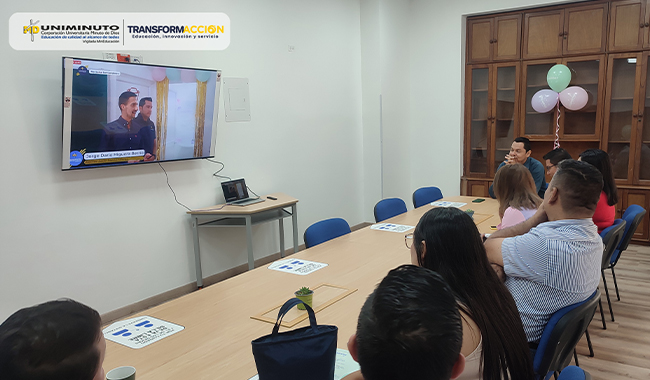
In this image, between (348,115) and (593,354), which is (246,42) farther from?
(593,354)

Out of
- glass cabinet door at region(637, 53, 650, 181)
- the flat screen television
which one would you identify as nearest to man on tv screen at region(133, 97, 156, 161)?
the flat screen television

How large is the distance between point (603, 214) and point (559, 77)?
2644mm

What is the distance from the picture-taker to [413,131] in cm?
694

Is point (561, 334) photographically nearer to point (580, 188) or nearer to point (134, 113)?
point (580, 188)

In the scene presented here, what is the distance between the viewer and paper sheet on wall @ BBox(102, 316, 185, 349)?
1.81m

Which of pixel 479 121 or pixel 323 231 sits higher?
pixel 479 121

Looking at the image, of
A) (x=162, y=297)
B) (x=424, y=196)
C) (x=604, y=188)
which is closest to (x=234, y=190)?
(x=162, y=297)

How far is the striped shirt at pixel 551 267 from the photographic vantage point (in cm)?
186

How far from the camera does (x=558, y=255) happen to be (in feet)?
6.09

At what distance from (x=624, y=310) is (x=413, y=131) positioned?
3.84 metres

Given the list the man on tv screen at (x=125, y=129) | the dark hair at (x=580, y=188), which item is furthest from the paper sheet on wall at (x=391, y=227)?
the man on tv screen at (x=125, y=129)

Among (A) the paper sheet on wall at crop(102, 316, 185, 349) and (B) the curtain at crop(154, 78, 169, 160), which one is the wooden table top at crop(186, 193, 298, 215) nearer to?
(B) the curtain at crop(154, 78, 169, 160)

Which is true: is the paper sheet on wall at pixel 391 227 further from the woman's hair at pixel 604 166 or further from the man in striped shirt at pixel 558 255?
the man in striped shirt at pixel 558 255

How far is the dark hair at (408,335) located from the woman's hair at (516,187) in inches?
86.6
